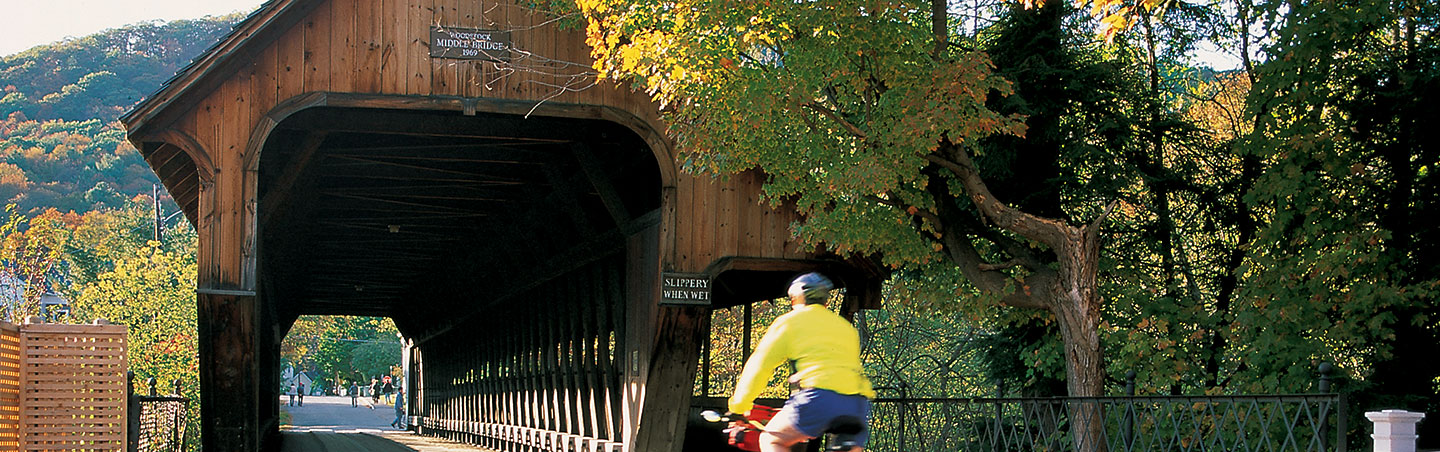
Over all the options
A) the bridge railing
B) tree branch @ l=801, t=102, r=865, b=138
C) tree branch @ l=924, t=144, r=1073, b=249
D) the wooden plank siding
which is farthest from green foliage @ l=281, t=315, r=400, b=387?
tree branch @ l=801, t=102, r=865, b=138

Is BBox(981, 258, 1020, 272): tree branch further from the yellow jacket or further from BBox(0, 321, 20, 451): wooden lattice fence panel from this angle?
BBox(0, 321, 20, 451): wooden lattice fence panel

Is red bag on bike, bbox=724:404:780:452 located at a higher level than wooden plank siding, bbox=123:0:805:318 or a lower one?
lower

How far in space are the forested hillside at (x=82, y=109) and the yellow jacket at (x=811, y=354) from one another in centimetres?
10443

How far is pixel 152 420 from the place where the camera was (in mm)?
15672

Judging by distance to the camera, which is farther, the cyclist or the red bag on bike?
the red bag on bike

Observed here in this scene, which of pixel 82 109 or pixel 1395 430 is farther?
pixel 82 109

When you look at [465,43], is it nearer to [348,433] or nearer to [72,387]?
[72,387]

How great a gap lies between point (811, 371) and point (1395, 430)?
4.26m

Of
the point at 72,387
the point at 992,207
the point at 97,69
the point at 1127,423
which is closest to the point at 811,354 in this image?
the point at 1127,423

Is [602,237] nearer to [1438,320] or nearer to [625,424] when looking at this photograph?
[625,424]

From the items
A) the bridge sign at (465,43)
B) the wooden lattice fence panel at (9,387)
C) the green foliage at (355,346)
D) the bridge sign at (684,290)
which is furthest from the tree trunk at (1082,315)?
the green foliage at (355,346)

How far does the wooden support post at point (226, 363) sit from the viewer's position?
12.2 meters

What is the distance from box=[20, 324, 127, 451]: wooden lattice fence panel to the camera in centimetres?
952

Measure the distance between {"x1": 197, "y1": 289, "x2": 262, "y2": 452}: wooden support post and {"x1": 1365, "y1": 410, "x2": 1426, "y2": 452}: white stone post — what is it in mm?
8932
